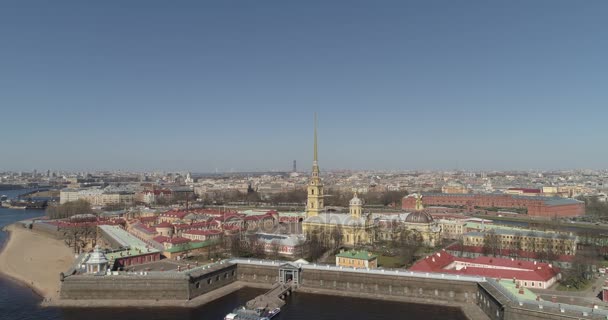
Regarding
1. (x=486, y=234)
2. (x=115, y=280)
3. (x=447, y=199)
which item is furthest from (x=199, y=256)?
(x=447, y=199)

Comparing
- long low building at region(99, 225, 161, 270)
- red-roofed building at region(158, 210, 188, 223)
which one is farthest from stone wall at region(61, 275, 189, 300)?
red-roofed building at region(158, 210, 188, 223)

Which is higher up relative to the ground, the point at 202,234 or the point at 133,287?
the point at 202,234

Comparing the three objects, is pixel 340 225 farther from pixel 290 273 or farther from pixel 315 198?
pixel 290 273

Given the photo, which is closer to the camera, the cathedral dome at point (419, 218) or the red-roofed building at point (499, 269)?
the red-roofed building at point (499, 269)

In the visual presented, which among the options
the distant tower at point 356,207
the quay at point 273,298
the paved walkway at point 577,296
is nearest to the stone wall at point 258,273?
the quay at point 273,298

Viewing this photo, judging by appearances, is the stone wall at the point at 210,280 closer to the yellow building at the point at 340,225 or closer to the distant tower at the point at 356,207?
the yellow building at the point at 340,225

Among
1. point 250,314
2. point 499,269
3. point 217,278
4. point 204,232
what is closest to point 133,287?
point 217,278
